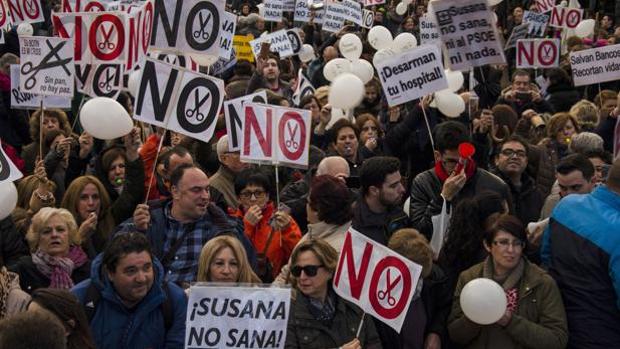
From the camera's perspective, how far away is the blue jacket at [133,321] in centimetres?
543

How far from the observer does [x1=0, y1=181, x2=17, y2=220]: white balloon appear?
7012mm

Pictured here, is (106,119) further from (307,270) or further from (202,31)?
(307,270)

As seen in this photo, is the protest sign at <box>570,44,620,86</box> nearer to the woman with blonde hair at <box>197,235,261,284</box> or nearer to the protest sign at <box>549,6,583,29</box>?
the protest sign at <box>549,6,583,29</box>

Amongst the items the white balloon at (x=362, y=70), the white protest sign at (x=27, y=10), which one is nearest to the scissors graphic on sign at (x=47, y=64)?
the white protest sign at (x=27, y=10)

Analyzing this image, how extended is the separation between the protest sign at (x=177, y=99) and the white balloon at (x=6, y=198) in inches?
40.6

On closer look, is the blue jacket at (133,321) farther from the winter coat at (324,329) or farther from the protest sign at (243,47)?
the protest sign at (243,47)

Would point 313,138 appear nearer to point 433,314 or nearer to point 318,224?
point 318,224

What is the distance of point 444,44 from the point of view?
9.55 meters

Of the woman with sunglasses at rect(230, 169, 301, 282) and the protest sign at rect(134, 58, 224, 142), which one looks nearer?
the woman with sunglasses at rect(230, 169, 301, 282)

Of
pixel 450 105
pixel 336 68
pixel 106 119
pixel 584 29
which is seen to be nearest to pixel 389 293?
pixel 106 119

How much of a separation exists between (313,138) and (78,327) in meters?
6.47

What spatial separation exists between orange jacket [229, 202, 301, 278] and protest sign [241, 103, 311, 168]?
2.78 feet

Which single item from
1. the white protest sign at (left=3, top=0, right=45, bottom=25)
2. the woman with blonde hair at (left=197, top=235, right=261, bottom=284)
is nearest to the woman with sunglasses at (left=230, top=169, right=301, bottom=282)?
the woman with blonde hair at (left=197, top=235, right=261, bottom=284)

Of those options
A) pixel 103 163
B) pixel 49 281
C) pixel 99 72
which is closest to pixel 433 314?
pixel 49 281
